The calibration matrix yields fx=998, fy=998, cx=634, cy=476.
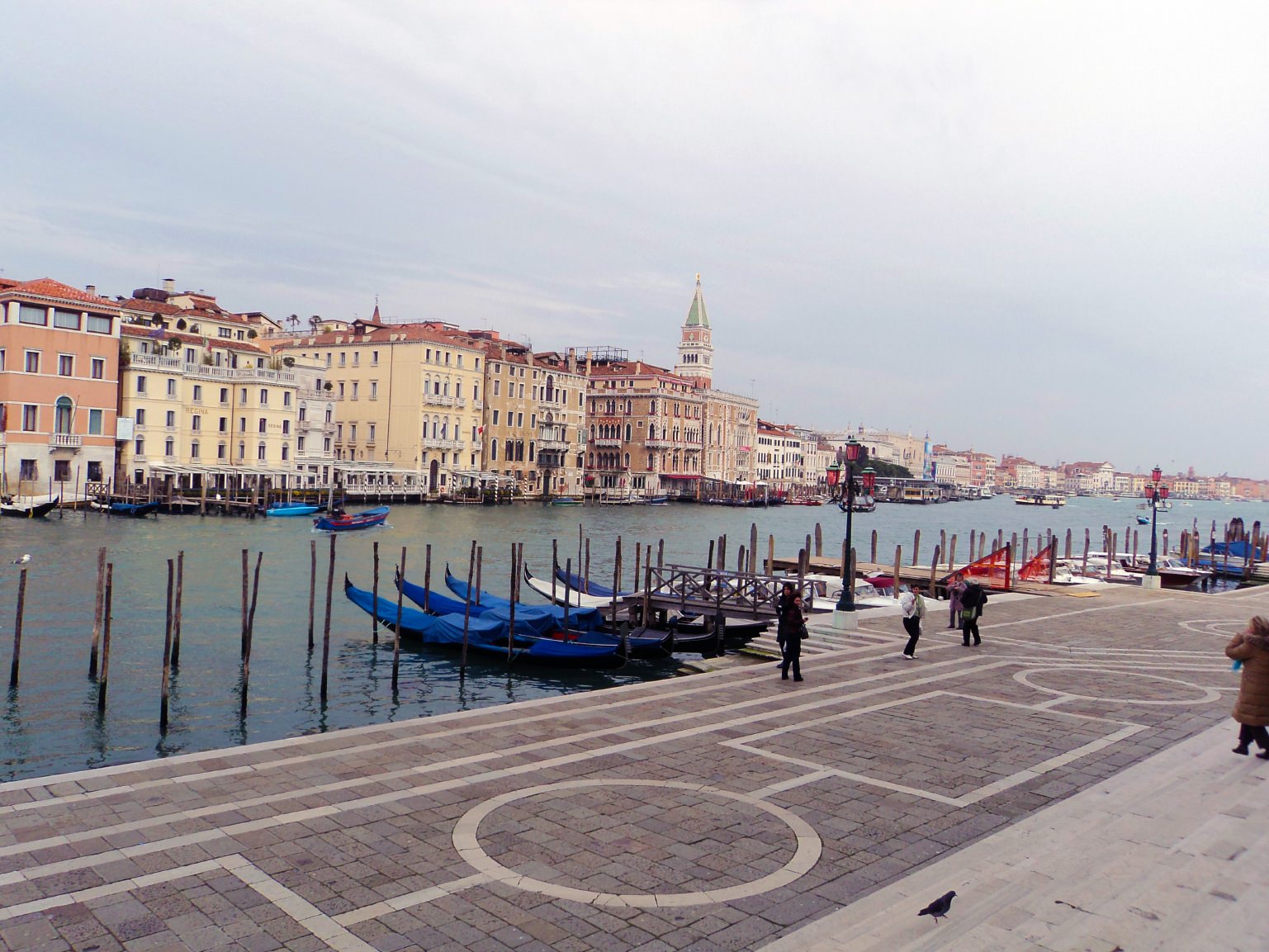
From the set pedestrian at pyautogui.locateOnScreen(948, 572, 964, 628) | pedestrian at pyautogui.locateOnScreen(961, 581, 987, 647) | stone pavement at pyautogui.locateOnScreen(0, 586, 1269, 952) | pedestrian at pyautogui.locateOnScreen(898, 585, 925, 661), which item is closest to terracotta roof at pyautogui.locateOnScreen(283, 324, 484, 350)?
pedestrian at pyautogui.locateOnScreen(948, 572, 964, 628)

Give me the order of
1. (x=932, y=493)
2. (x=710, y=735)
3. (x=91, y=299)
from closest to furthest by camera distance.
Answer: (x=710, y=735)
(x=91, y=299)
(x=932, y=493)

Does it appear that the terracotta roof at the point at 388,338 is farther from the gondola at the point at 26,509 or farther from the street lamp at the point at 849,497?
the street lamp at the point at 849,497

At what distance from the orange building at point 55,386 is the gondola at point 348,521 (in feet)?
34.6

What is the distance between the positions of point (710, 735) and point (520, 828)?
8.55ft

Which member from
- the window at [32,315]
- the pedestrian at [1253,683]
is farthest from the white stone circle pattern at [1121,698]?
the window at [32,315]

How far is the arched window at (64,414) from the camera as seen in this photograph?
40.7 metres

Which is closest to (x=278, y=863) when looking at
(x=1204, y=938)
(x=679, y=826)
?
(x=679, y=826)

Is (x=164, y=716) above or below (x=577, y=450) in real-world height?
below

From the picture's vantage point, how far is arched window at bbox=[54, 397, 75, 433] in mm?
40688

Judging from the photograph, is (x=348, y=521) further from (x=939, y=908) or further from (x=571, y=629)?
(x=939, y=908)

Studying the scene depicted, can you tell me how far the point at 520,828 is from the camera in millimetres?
5684

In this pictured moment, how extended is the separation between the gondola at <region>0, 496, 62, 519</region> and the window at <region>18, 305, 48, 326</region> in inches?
297

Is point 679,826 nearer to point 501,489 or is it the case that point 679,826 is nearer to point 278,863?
point 278,863

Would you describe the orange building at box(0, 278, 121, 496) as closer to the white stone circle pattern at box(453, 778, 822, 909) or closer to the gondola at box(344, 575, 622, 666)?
the gondola at box(344, 575, 622, 666)
